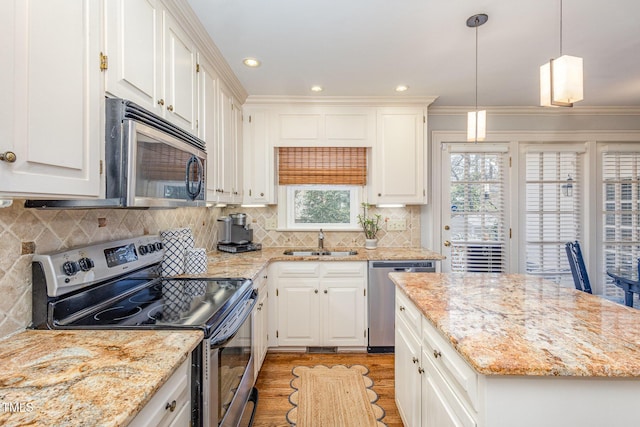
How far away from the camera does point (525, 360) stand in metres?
0.89

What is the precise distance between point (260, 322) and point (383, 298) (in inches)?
44.2

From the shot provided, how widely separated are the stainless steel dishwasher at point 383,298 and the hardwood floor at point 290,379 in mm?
147

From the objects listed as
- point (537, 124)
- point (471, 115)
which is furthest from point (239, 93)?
point (537, 124)

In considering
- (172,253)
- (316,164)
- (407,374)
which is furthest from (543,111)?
(172,253)

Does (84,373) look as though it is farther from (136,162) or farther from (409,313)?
(409,313)

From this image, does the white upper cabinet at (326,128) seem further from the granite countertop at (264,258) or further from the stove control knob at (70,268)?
the stove control knob at (70,268)

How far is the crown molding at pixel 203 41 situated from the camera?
1681mm

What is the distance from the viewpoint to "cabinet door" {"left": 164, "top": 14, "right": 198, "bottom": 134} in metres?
1.64

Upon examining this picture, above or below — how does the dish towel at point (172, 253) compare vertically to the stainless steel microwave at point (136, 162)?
below

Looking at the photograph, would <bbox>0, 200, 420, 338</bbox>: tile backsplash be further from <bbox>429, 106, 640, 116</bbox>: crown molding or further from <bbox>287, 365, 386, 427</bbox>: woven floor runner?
<bbox>429, 106, 640, 116</bbox>: crown molding

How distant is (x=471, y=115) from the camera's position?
2021 millimetres

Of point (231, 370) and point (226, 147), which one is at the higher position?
point (226, 147)

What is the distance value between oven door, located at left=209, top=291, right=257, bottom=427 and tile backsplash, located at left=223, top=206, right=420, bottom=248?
1.51 m

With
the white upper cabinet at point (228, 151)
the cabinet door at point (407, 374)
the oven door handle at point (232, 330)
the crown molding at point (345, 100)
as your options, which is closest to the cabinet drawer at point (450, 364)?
the cabinet door at point (407, 374)
